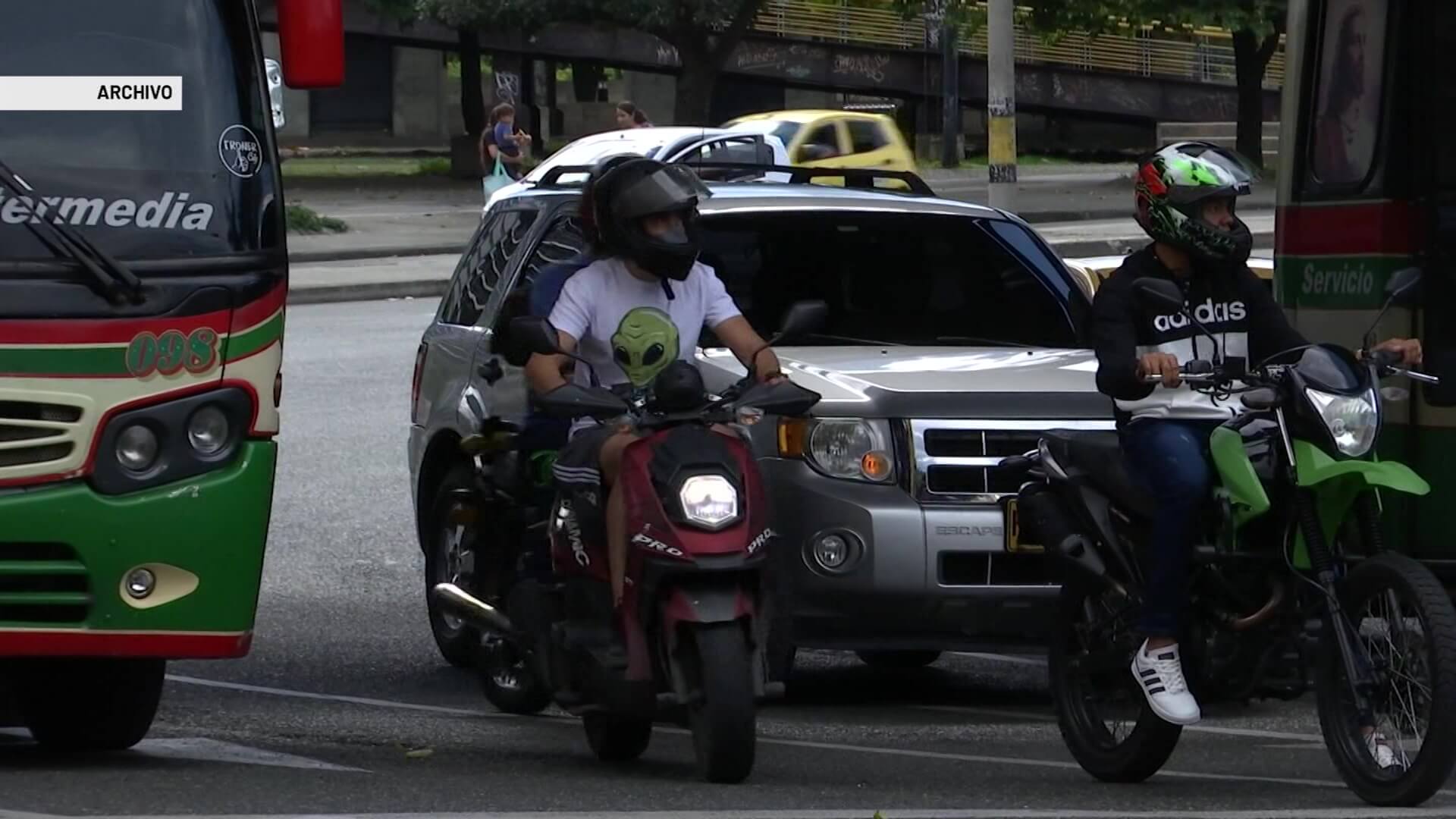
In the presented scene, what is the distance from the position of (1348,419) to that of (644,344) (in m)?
1.92

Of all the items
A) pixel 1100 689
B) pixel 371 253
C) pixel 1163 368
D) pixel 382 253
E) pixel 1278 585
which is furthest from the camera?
pixel 382 253

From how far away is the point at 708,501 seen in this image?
640 cm

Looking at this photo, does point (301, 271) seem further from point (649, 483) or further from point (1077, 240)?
point (649, 483)

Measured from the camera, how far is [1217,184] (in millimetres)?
6430

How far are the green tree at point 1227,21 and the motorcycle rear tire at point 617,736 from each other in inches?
1458

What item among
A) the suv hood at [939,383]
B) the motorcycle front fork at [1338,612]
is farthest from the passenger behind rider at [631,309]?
the motorcycle front fork at [1338,612]

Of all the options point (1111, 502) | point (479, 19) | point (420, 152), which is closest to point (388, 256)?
point (479, 19)

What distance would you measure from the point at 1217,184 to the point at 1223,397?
529mm

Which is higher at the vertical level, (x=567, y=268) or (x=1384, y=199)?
(x=567, y=268)

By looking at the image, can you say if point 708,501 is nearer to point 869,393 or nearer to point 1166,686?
point 1166,686

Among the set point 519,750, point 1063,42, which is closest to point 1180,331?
point 519,750

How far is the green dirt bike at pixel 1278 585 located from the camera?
583 centimetres

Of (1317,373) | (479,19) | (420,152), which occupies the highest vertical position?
(1317,373)

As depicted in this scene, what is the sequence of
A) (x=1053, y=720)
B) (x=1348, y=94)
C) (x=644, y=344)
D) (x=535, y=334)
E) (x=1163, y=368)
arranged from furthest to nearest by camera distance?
(x=1348, y=94)
(x=1053, y=720)
(x=644, y=344)
(x=535, y=334)
(x=1163, y=368)
